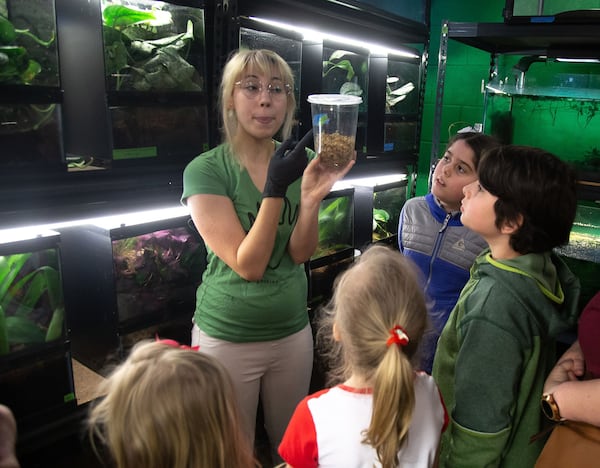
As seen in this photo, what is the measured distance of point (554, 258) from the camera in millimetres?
1383

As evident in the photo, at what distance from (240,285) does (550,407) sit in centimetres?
84

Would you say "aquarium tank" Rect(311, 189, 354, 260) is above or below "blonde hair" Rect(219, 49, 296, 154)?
below

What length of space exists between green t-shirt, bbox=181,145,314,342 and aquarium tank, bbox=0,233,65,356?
1.74 ft

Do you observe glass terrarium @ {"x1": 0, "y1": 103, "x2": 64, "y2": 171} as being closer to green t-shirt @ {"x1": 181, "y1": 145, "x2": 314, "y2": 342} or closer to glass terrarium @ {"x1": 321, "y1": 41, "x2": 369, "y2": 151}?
green t-shirt @ {"x1": 181, "y1": 145, "x2": 314, "y2": 342}

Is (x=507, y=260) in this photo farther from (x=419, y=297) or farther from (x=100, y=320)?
(x=100, y=320)

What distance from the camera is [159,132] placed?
6.13ft

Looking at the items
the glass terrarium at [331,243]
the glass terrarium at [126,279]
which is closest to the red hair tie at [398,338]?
the glass terrarium at [126,279]

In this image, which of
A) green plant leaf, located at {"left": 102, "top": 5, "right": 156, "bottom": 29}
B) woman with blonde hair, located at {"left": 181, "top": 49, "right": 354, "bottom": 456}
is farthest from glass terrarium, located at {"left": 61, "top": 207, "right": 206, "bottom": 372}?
green plant leaf, located at {"left": 102, "top": 5, "right": 156, "bottom": 29}

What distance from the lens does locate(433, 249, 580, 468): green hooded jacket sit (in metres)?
1.15

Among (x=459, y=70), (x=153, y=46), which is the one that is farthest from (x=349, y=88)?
(x=153, y=46)

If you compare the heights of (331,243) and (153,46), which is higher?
(153,46)

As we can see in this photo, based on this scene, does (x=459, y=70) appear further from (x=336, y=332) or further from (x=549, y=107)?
(x=336, y=332)

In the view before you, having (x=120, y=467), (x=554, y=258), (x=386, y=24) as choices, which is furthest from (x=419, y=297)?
(x=386, y=24)

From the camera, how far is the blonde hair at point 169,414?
0.80 metres
